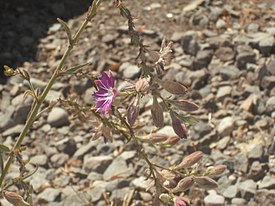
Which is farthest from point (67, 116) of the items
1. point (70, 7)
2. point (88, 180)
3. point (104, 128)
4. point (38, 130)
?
point (104, 128)

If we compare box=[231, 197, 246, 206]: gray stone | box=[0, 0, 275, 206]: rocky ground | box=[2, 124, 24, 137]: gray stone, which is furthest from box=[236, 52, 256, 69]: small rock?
box=[2, 124, 24, 137]: gray stone

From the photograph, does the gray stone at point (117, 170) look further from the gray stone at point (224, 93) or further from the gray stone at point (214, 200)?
the gray stone at point (224, 93)

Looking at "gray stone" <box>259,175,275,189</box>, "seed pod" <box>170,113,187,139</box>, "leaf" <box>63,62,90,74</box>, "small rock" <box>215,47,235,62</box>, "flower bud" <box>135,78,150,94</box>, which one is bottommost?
"gray stone" <box>259,175,275,189</box>

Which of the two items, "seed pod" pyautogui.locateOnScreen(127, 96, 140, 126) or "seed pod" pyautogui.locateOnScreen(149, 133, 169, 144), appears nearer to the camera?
"seed pod" pyautogui.locateOnScreen(127, 96, 140, 126)

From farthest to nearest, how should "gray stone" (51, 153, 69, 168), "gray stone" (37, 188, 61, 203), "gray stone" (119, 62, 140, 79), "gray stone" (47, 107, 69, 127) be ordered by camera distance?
1. "gray stone" (119, 62, 140, 79)
2. "gray stone" (47, 107, 69, 127)
3. "gray stone" (51, 153, 69, 168)
4. "gray stone" (37, 188, 61, 203)

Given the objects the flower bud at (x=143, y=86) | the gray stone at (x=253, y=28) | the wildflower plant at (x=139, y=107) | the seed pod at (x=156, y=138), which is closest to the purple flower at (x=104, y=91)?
the wildflower plant at (x=139, y=107)

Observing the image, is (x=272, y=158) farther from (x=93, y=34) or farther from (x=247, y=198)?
(x=93, y=34)

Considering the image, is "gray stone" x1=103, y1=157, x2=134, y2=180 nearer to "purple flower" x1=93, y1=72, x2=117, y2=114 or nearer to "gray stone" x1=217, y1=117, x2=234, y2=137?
"gray stone" x1=217, y1=117, x2=234, y2=137
